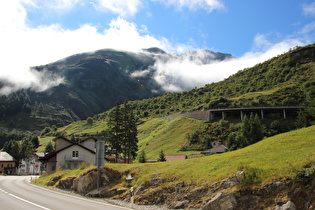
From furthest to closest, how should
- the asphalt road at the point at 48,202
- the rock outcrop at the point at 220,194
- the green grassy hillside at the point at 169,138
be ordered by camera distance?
the green grassy hillside at the point at 169,138
the asphalt road at the point at 48,202
the rock outcrop at the point at 220,194

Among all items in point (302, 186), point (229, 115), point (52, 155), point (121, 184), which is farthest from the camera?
point (229, 115)

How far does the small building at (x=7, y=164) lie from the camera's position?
87500 mm

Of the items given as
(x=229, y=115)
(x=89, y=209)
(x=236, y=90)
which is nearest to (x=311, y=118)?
(x=89, y=209)

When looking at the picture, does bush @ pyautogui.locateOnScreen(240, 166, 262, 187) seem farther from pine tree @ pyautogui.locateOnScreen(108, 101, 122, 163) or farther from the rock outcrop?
pine tree @ pyautogui.locateOnScreen(108, 101, 122, 163)

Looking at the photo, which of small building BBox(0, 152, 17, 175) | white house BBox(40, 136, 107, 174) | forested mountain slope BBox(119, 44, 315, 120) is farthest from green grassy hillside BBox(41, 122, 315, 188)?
forested mountain slope BBox(119, 44, 315, 120)

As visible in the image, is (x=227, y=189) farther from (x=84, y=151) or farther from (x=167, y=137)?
(x=167, y=137)

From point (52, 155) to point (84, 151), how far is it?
19.8 ft

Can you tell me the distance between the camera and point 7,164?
291 feet

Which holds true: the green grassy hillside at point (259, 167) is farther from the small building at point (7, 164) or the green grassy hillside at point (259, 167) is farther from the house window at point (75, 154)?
the small building at point (7, 164)

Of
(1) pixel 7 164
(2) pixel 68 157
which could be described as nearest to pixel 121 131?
(2) pixel 68 157

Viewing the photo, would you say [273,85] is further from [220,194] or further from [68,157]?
[220,194]

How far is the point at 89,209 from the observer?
573 inches

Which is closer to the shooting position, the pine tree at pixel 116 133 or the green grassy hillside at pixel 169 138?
the pine tree at pixel 116 133

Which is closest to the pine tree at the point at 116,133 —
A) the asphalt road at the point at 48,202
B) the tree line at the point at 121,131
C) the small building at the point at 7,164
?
the tree line at the point at 121,131
